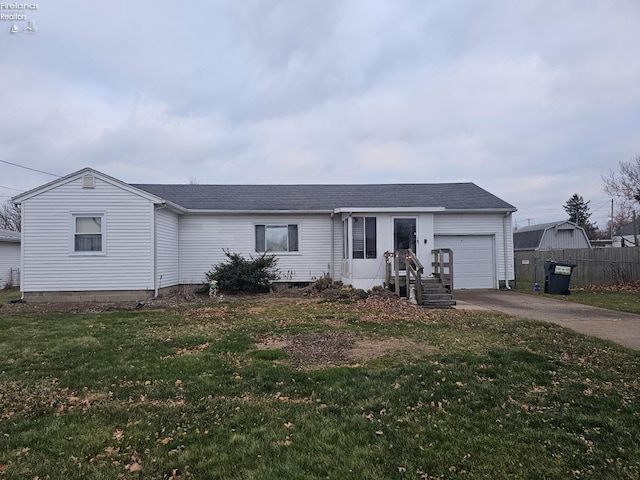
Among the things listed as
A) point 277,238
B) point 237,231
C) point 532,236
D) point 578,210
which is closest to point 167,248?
point 237,231

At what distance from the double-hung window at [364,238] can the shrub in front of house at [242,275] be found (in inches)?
132

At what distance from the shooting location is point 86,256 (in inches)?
521

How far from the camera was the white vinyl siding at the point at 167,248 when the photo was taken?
13875 mm

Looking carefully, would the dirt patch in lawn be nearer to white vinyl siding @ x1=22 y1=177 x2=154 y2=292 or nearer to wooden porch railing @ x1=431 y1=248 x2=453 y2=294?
wooden porch railing @ x1=431 y1=248 x2=453 y2=294

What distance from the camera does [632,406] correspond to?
4039 millimetres

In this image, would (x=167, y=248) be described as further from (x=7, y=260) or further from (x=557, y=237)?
(x=557, y=237)

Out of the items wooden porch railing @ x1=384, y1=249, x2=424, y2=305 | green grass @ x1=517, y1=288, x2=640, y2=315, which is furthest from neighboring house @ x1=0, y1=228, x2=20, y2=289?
green grass @ x1=517, y1=288, x2=640, y2=315

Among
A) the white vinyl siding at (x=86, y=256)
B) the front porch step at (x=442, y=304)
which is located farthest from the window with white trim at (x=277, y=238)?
the front porch step at (x=442, y=304)

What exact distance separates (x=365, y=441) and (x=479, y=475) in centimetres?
91

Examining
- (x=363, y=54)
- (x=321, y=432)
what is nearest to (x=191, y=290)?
(x=363, y=54)

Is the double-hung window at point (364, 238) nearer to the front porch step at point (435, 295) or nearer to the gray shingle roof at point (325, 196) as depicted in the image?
the front porch step at point (435, 295)

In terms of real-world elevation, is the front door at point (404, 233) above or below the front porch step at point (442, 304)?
above

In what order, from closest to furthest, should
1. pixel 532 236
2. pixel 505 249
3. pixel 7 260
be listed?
pixel 505 249 → pixel 7 260 → pixel 532 236

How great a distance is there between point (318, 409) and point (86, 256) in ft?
38.8
